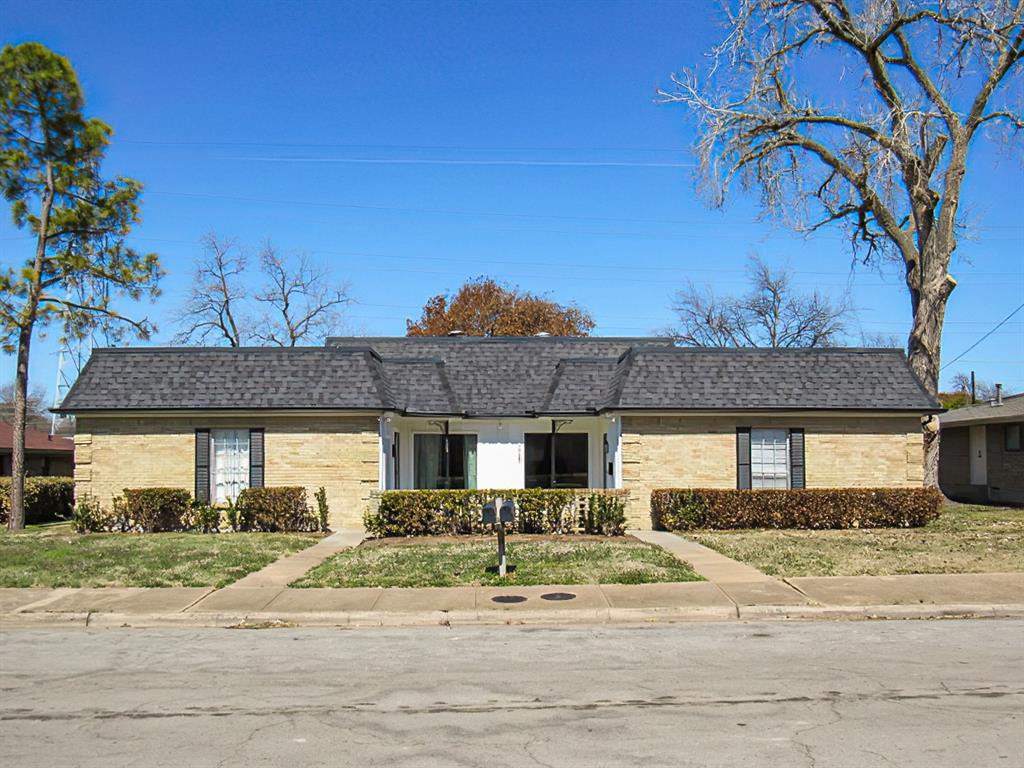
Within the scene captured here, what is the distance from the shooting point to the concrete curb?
11.3 metres

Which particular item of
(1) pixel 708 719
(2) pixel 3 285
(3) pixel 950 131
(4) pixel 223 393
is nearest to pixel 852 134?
(3) pixel 950 131

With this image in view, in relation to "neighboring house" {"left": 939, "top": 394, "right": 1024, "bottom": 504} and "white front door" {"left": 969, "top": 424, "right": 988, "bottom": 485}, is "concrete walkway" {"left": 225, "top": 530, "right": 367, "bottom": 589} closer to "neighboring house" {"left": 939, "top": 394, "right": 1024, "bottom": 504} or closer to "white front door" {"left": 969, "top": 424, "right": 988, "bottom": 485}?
"neighboring house" {"left": 939, "top": 394, "right": 1024, "bottom": 504}

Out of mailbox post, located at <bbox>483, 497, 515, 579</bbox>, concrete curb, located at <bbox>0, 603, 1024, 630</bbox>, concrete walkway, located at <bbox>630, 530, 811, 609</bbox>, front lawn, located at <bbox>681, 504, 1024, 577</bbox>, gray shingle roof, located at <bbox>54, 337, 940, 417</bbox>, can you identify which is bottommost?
concrete curb, located at <bbox>0, 603, 1024, 630</bbox>

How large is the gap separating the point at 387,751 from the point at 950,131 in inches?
1024

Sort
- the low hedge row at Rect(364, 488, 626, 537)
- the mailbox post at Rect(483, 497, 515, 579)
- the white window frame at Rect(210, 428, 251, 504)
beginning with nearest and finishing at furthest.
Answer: the mailbox post at Rect(483, 497, 515, 579)
the low hedge row at Rect(364, 488, 626, 537)
the white window frame at Rect(210, 428, 251, 504)

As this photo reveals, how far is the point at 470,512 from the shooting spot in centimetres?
1917

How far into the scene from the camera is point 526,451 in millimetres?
24594

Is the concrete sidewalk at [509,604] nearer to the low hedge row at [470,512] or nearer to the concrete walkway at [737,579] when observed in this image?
the concrete walkway at [737,579]

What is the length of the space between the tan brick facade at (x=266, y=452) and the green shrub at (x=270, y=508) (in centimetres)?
68

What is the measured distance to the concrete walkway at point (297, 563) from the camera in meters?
13.7

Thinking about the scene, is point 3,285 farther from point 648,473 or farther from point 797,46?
point 797,46

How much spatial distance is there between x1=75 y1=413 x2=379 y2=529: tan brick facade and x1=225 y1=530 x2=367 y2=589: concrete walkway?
1386 millimetres

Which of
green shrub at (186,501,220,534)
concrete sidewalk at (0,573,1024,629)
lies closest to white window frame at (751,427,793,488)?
concrete sidewalk at (0,573,1024,629)

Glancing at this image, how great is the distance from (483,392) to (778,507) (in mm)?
8031
